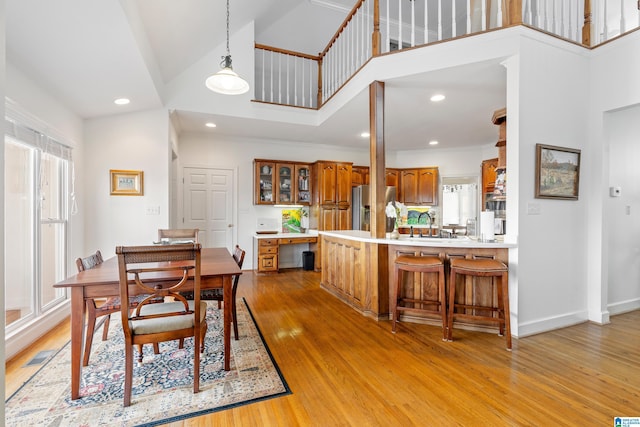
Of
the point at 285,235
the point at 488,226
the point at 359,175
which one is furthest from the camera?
the point at 359,175

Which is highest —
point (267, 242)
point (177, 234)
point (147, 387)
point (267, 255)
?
point (177, 234)

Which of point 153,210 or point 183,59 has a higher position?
point 183,59

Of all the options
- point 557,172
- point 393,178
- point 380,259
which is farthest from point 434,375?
point 393,178

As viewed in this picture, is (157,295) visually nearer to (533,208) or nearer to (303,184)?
(533,208)

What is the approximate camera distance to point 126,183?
4.00m

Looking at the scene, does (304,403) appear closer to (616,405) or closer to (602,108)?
(616,405)

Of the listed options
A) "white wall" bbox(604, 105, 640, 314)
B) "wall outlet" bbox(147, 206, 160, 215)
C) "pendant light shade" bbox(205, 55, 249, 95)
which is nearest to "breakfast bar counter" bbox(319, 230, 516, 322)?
"white wall" bbox(604, 105, 640, 314)

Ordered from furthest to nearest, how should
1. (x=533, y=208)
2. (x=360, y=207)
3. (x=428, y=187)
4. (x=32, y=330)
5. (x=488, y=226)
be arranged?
(x=428, y=187), (x=360, y=207), (x=488, y=226), (x=533, y=208), (x=32, y=330)

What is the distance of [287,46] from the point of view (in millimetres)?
6035

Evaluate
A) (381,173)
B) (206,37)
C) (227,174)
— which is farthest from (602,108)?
(227,174)

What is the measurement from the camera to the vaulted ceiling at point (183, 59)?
2.23 m

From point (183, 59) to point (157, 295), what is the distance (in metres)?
3.58

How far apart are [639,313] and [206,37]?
633cm

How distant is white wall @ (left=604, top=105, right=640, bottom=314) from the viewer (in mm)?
3314
